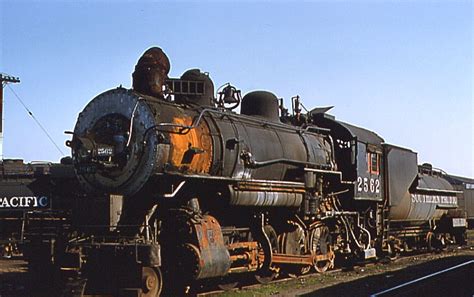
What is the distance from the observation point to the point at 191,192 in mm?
10820

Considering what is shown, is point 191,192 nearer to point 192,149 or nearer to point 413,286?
point 192,149

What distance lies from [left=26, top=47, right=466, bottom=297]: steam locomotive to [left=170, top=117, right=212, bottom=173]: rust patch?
0.07 ft

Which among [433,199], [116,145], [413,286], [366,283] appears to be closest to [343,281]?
[366,283]

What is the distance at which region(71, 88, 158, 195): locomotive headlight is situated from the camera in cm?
1017

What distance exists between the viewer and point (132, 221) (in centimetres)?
1021

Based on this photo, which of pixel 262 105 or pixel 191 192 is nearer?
pixel 191 192

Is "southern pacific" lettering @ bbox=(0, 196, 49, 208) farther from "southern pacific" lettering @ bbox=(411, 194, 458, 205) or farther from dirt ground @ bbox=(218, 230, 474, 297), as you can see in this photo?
"southern pacific" lettering @ bbox=(411, 194, 458, 205)

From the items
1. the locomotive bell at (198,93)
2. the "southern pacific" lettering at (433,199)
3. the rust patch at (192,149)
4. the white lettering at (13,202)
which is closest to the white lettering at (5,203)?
the white lettering at (13,202)

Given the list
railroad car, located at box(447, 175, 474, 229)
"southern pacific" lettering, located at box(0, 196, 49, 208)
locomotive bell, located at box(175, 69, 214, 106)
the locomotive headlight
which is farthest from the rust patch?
railroad car, located at box(447, 175, 474, 229)

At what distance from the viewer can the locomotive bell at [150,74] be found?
1107cm

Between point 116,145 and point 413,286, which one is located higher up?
point 116,145

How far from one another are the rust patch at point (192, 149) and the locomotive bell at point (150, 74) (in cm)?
81

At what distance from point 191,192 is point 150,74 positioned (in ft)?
7.47

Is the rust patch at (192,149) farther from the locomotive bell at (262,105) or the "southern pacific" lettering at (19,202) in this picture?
the "southern pacific" lettering at (19,202)
